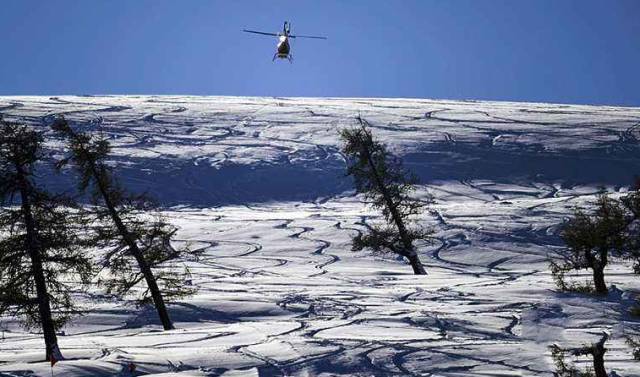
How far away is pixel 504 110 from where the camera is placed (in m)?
94.7

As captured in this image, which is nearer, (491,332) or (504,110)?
(491,332)

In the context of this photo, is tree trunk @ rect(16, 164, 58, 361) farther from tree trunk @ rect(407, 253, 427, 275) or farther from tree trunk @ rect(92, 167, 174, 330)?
tree trunk @ rect(407, 253, 427, 275)

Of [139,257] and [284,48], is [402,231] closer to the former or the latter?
[284,48]

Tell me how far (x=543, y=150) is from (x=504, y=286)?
44.0 meters

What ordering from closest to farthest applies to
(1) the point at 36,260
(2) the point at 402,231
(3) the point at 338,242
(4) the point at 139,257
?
(1) the point at 36,260
(4) the point at 139,257
(2) the point at 402,231
(3) the point at 338,242

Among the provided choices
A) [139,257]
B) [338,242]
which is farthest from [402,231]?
[139,257]

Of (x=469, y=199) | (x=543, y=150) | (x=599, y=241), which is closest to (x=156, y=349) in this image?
(x=599, y=241)

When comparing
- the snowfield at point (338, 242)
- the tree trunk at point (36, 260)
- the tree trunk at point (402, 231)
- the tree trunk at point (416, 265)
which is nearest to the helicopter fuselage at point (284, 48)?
the tree trunk at point (402, 231)

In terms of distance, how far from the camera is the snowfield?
63.6 feet

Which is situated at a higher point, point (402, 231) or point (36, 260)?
point (402, 231)

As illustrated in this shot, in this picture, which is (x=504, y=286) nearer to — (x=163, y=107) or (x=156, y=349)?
(x=156, y=349)

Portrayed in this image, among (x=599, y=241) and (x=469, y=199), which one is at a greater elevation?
(x=469, y=199)

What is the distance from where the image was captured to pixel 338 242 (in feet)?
146

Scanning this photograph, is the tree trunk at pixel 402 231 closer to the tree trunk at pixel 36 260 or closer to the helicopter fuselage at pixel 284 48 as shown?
the helicopter fuselage at pixel 284 48
